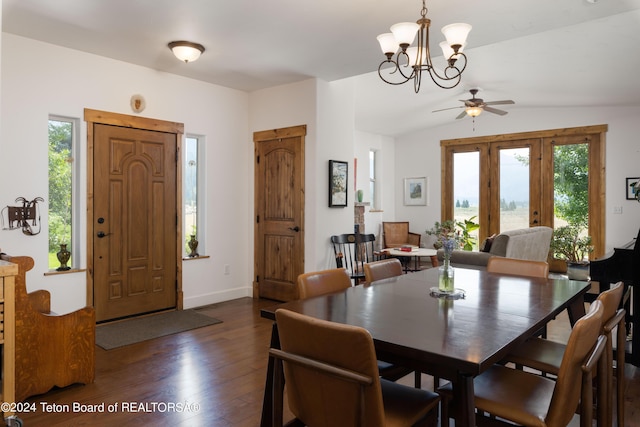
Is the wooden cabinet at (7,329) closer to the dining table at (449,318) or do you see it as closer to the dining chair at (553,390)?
the dining table at (449,318)

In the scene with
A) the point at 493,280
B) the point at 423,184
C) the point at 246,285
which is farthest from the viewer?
the point at 423,184

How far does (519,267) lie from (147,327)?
131 inches

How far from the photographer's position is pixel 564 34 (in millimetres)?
4391

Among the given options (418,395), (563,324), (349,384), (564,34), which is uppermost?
(564,34)

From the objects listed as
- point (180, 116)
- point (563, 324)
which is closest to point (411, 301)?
point (563, 324)

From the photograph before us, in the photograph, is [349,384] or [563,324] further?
[563,324]

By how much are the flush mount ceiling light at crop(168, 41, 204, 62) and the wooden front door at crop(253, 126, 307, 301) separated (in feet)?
4.88

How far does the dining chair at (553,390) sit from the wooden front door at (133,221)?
3597 millimetres

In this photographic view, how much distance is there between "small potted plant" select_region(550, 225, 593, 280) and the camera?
7.13 meters

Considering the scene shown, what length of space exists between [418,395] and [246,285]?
4.10 metres

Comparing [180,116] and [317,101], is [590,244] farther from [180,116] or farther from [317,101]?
[180,116]

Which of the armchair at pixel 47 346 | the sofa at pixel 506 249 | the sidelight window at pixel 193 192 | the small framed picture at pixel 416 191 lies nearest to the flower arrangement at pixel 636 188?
the sofa at pixel 506 249

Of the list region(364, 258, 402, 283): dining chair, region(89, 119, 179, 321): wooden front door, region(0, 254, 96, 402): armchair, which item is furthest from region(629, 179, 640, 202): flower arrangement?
region(0, 254, 96, 402): armchair

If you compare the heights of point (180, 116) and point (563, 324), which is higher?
point (180, 116)
